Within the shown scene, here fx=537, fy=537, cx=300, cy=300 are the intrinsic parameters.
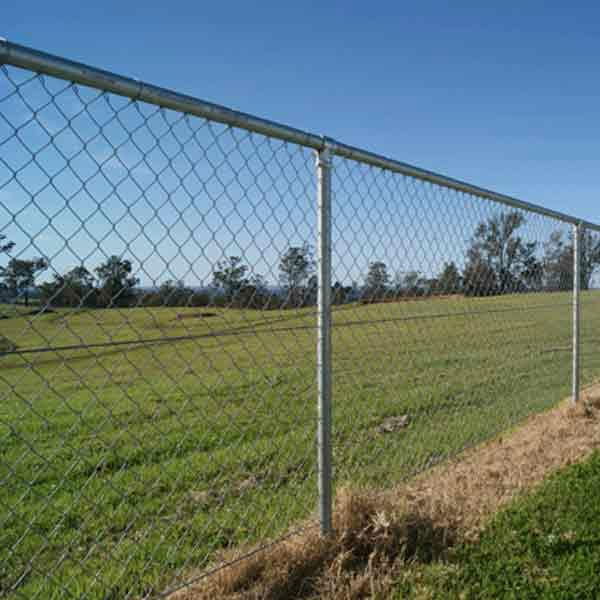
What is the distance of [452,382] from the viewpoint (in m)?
7.22

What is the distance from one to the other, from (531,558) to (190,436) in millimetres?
3047

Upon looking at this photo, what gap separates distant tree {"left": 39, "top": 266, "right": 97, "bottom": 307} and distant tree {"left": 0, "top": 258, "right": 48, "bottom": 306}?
53mm

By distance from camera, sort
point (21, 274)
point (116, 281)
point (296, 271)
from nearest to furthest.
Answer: point (21, 274)
point (116, 281)
point (296, 271)

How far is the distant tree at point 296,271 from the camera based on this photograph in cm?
277

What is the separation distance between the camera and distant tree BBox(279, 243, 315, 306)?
9.10 feet

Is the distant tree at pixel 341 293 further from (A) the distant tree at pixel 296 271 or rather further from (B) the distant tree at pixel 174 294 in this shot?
(B) the distant tree at pixel 174 294

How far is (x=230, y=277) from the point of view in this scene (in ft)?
8.23

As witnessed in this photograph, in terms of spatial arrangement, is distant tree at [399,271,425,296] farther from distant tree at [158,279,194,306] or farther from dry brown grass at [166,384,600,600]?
distant tree at [158,279,194,306]

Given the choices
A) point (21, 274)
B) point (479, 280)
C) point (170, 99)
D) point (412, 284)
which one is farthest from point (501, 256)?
point (21, 274)

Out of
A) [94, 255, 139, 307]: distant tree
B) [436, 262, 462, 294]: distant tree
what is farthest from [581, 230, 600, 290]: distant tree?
[94, 255, 139, 307]: distant tree

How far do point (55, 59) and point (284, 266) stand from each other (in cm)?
140

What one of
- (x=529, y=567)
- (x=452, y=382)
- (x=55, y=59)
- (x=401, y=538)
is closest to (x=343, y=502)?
(x=401, y=538)

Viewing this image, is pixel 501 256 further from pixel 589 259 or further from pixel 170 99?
pixel 170 99

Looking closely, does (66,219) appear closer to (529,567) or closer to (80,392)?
(529,567)
